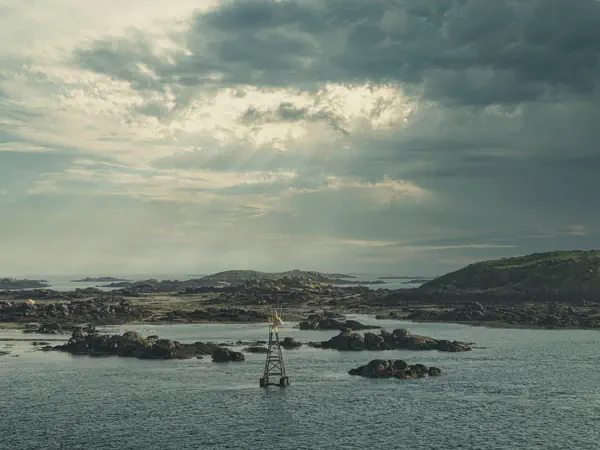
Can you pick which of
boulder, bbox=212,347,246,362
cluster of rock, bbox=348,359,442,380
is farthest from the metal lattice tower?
cluster of rock, bbox=348,359,442,380

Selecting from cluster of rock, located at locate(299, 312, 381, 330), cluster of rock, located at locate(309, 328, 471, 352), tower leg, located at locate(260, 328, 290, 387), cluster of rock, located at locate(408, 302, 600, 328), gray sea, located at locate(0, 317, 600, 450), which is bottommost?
gray sea, located at locate(0, 317, 600, 450)

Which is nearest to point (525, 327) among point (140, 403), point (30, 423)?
point (140, 403)

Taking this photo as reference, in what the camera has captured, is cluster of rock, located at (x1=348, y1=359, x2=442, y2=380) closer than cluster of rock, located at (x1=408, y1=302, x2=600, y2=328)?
Yes

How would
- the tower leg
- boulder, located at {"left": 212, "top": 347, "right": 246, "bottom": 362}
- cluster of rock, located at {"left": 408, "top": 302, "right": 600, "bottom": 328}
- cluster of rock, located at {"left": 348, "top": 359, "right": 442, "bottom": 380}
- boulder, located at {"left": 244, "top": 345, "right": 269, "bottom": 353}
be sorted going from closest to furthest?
the tower leg
cluster of rock, located at {"left": 348, "top": 359, "right": 442, "bottom": 380}
boulder, located at {"left": 212, "top": 347, "right": 246, "bottom": 362}
boulder, located at {"left": 244, "top": 345, "right": 269, "bottom": 353}
cluster of rock, located at {"left": 408, "top": 302, "right": 600, "bottom": 328}

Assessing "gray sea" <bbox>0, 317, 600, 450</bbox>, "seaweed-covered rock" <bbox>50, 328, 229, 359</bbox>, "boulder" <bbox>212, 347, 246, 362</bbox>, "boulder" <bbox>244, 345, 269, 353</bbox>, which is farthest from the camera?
"boulder" <bbox>244, 345, 269, 353</bbox>

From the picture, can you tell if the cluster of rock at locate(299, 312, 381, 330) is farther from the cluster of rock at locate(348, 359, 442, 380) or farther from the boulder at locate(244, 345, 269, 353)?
the cluster of rock at locate(348, 359, 442, 380)

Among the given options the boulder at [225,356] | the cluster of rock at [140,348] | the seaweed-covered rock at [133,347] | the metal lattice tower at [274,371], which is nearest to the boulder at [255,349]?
the seaweed-covered rock at [133,347]

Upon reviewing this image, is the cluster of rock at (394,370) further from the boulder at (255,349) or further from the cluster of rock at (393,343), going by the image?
the boulder at (255,349)

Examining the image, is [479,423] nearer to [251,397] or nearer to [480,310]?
[251,397]
